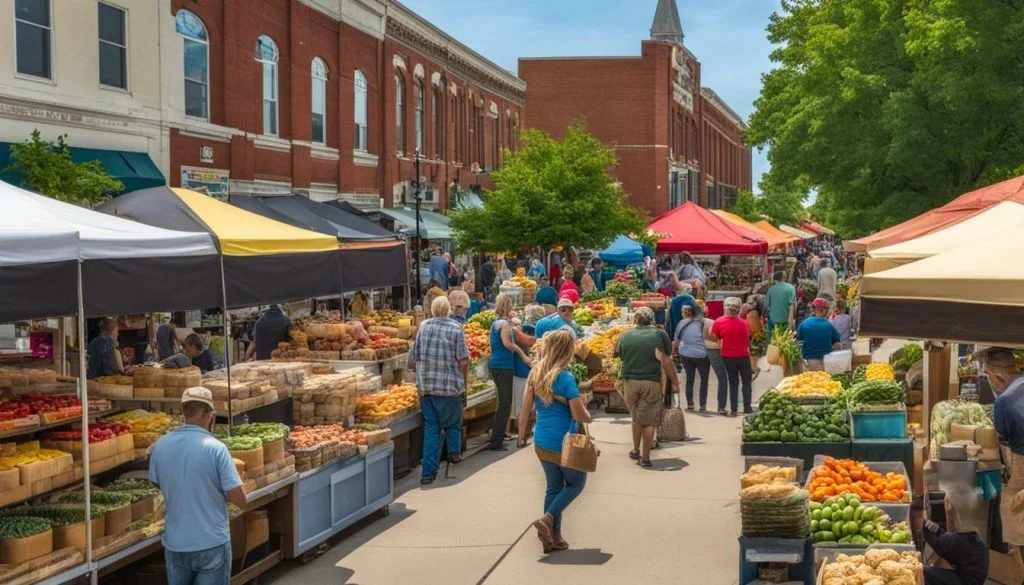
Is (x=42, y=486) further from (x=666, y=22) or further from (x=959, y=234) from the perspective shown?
(x=666, y=22)

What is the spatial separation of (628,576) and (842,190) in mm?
24353

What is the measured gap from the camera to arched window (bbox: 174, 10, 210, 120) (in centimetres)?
2379

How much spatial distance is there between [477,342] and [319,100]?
14.9 m

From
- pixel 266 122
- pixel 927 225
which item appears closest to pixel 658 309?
pixel 927 225

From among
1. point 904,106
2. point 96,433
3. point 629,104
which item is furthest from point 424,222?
point 629,104

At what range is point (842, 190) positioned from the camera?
32.1 metres

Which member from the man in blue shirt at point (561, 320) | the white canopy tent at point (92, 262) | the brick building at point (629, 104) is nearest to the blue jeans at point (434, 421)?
the man in blue shirt at point (561, 320)

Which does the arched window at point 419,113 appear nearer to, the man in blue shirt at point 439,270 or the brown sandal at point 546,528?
the man in blue shirt at point 439,270

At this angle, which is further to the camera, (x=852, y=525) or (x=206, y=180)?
(x=206, y=180)

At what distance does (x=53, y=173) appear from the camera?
55.6 ft

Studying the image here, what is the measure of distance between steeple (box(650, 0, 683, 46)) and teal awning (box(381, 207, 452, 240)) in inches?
3045

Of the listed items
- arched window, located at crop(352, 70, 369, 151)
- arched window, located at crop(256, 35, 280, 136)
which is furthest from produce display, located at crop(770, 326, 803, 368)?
arched window, located at crop(352, 70, 369, 151)

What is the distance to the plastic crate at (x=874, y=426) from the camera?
36.0 ft

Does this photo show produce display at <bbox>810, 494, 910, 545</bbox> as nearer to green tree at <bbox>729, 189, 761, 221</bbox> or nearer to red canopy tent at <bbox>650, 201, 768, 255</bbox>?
red canopy tent at <bbox>650, 201, 768, 255</bbox>
